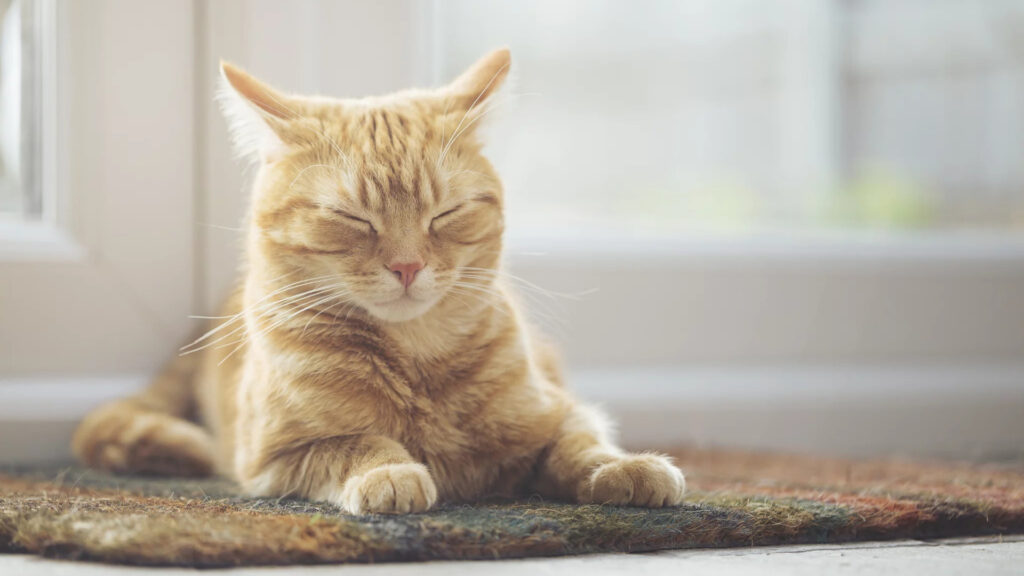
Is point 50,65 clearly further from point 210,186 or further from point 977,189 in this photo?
point 977,189

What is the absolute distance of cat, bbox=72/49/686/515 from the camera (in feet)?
3.99

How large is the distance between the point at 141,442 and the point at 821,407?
4.83 ft

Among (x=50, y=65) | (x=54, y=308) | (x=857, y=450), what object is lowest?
(x=857, y=450)

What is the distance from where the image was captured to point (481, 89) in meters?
1.37

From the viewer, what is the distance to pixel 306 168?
1273 mm

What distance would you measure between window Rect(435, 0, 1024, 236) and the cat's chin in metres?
0.85

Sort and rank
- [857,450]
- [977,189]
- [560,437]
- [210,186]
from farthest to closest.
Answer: [977,189] < [857,450] < [210,186] < [560,437]

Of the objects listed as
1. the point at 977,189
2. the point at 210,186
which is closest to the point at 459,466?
the point at 210,186

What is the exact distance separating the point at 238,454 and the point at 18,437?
611 mm

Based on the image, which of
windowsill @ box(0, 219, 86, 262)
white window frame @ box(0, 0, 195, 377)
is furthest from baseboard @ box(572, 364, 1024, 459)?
windowsill @ box(0, 219, 86, 262)

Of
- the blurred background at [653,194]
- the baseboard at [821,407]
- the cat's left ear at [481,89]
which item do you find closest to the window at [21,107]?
the blurred background at [653,194]

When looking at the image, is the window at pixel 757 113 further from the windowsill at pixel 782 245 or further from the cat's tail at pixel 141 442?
the cat's tail at pixel 141 442

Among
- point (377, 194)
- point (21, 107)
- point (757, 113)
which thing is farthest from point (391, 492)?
point (757, 113)

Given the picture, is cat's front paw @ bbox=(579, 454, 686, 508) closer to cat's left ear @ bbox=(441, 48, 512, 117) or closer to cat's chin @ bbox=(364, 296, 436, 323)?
cat's chin @ bbox=(364, 296, 436, 323)
